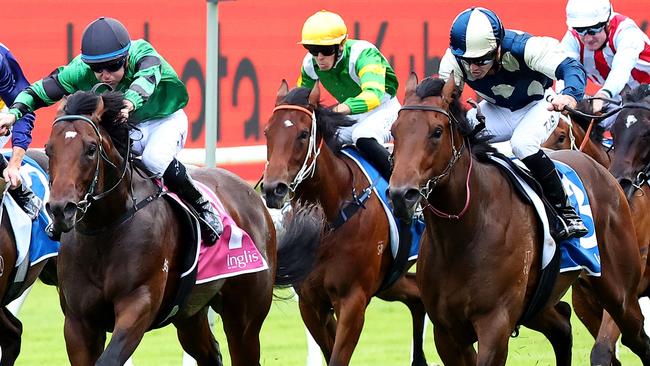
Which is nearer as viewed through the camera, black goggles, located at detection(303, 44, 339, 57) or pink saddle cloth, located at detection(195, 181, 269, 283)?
pink saddle cloth, located at detection(195, 181, 269, 283)

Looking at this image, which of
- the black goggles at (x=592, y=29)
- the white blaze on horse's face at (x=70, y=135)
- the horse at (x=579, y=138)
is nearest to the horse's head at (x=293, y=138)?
the white blaze on horse's face at (x=70, y=135)

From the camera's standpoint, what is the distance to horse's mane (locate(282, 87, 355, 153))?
7508 millimetres

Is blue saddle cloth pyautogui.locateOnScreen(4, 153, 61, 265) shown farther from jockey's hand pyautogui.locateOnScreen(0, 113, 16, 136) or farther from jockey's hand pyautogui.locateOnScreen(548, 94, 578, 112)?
jockey's hand pyautogui.locateOnScreen(548, 94, 578, 112)

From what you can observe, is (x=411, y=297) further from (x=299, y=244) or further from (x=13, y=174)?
(x=13, y=174)

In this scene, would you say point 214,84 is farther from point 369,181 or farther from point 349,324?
point 349,324

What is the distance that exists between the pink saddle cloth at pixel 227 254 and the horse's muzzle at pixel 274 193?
0.21 meters

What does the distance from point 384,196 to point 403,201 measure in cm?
226

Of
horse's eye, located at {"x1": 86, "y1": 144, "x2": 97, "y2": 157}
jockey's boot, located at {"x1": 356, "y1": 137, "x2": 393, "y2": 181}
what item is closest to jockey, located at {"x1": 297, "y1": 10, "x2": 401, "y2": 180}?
jockey's boot, located at {"x1": 356, "y1": 137, "x2": 393, "y2": 181}

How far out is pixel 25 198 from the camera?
7469 millimetres

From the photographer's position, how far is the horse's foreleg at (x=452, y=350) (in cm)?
643

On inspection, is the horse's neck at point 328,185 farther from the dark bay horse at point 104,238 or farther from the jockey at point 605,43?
the jockey at point 605,43

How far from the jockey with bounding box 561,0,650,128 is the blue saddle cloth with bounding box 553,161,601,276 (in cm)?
126

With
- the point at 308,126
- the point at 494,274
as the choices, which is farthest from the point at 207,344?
the point at 494,274

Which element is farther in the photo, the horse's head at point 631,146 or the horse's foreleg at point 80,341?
the horse's head at point 631,146
